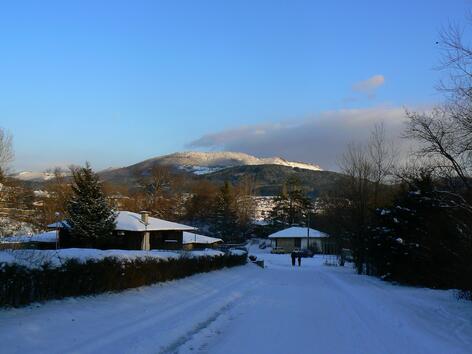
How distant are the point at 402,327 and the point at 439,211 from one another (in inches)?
544

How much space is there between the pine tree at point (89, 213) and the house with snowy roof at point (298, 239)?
229ft

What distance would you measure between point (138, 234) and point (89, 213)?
11.9 meters

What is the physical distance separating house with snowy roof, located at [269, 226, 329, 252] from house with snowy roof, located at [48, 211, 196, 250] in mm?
50967

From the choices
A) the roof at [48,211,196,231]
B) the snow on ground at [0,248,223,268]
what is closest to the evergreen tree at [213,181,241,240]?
the roof at [48,211,196,231]

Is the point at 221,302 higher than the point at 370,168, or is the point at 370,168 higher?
the point at 370,168

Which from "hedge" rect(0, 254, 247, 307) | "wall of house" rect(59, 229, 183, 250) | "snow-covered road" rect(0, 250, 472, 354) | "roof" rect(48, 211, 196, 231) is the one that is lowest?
"snow-covered road" rect(0, 250, 472, 354)

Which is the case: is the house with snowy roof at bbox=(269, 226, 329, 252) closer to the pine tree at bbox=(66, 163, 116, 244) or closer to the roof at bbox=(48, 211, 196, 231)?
the roof at bbox=(48, 211, 196, 231)

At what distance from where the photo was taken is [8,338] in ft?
29.8

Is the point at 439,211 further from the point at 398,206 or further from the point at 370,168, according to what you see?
the point at 370,168

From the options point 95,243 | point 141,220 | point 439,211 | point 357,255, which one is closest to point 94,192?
point 95,243

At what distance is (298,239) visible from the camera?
4609 inches

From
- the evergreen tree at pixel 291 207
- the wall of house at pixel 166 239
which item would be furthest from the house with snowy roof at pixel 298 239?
the wall of house at pixel 166 239

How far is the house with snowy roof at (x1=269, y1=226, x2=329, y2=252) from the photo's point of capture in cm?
11550

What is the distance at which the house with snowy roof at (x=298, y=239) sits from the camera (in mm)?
115500
